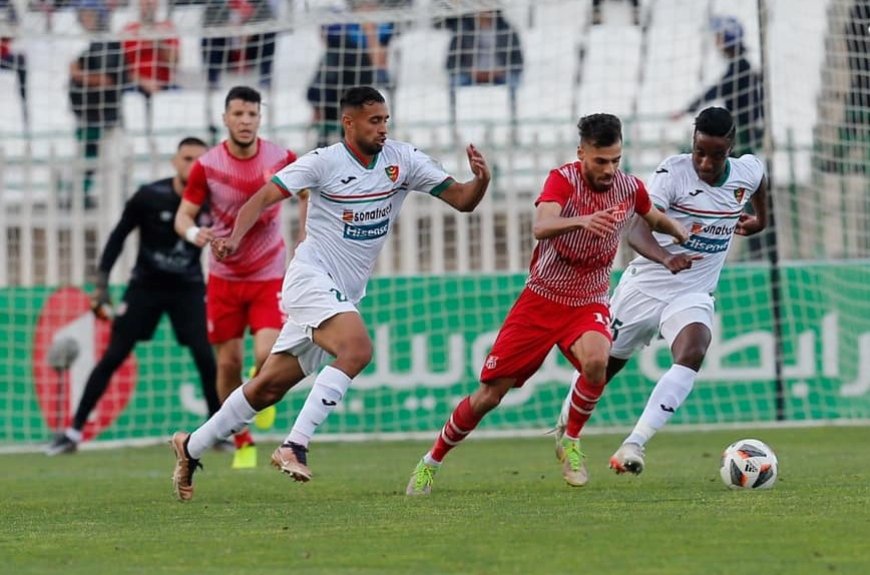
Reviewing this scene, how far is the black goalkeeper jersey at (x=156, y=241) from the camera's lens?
13.8 m

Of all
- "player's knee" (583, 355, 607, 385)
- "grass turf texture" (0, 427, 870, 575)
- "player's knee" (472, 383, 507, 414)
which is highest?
"player's knee" (583, 355, 607, 385)

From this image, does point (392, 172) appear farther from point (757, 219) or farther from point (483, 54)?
point (483, 54)

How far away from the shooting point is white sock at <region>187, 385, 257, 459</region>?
890 cm

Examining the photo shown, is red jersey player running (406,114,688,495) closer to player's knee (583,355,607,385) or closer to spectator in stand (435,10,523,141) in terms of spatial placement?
player's knee (583,355,607,385)

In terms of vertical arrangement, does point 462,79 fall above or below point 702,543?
above

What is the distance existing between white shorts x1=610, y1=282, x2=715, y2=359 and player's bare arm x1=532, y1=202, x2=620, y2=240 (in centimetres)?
117

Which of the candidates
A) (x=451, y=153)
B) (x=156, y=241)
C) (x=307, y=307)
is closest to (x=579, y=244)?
(x=307, y=307)

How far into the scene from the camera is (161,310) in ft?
45.8

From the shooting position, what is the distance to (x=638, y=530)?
6586 millimetres

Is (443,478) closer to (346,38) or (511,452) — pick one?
(511,452)

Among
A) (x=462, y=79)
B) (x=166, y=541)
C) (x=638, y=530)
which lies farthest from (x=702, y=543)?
(x=462, y=79)

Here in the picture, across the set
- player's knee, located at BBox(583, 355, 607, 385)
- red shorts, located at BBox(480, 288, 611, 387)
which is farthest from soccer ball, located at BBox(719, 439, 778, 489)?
red shorts, located at BBox(480, 288, 611, 387)

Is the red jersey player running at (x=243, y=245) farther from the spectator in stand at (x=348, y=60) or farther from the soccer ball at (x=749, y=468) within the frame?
the spectator in stand at (x=348, y=60)

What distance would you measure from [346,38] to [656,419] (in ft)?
28.2
